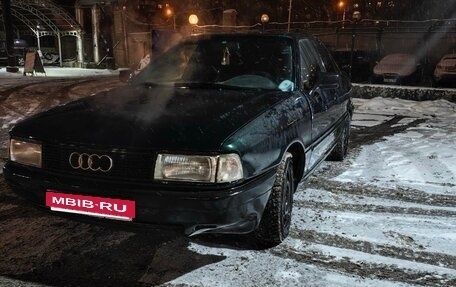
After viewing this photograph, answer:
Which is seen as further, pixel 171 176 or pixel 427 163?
pixel 427 163

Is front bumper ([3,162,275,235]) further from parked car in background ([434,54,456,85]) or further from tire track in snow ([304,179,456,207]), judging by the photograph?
parked car in background ([434,54,456,85])

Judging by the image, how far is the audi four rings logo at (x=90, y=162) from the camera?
8.51 feet

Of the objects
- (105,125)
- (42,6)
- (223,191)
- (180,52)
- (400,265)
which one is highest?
(42,6)

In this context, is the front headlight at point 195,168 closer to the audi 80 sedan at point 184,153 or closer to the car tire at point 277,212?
the audi 80 sedan at point 184,153

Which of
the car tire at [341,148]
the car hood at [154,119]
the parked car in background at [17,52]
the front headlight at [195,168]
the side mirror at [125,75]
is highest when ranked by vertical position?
the parked car in background at [17,52]

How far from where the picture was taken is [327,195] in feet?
14.5

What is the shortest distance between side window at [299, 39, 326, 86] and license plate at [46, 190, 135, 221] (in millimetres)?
2015

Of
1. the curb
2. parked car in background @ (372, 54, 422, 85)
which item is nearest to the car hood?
the curb

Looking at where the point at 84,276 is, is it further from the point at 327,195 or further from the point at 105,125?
the point at 327,195

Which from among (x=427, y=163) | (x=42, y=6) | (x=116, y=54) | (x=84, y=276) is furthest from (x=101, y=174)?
(x=116, y=54)

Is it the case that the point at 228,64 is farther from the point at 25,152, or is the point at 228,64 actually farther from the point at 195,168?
the point at 25,152

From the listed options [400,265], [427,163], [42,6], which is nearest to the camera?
[400,265]

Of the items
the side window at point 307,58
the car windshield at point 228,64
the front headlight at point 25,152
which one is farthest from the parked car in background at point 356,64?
the front headlight at point 25,152

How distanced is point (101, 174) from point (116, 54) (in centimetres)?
2481
